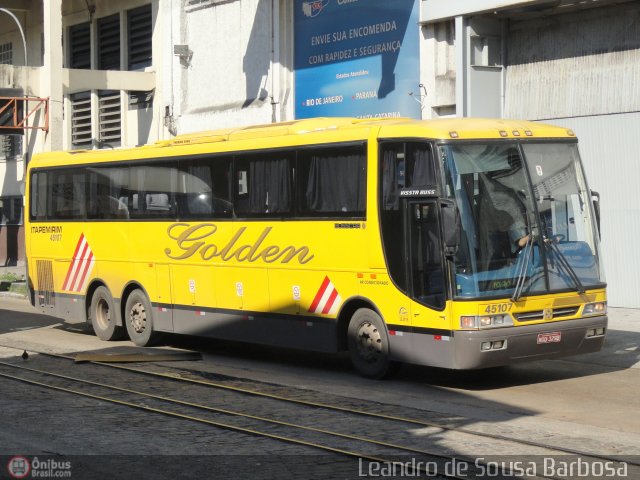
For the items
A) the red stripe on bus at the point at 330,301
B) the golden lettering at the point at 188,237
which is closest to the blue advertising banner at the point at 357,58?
the golden lettering at the point at 188,237

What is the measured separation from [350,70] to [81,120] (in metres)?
13.4

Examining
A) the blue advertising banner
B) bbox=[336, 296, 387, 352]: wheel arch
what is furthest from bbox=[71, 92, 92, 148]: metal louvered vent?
bbox=[336, 296, 387, 352]: wheel arch

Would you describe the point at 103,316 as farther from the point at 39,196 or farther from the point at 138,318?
the point at 39,196

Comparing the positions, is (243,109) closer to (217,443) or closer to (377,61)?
(377,61)

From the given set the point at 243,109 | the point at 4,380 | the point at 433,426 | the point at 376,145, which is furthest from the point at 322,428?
the point at 243,109

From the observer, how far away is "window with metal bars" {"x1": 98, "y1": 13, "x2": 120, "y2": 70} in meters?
34.4

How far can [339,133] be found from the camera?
47.6 feet

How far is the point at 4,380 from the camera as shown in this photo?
46.5 ft

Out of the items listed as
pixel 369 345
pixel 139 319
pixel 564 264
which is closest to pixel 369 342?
pixel 369 345

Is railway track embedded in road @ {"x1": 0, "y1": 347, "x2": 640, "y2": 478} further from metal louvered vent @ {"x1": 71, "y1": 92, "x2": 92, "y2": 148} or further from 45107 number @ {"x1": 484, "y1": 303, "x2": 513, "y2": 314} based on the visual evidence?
metal louvered vent @ {"x1": 71, "y1": 92, "x2": 92, "y2": 148}

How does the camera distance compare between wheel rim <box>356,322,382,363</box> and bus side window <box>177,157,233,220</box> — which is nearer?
wheel rim <box>356,322,382,363</box>

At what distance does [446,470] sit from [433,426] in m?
1.92

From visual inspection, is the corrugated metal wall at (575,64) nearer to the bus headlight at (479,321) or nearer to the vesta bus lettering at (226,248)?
the vesta bus lettering at (226,248)

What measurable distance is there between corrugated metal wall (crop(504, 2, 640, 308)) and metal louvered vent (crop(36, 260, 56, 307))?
31.2 ft
